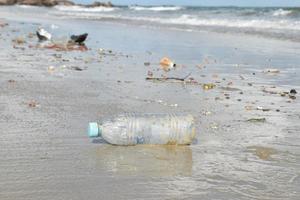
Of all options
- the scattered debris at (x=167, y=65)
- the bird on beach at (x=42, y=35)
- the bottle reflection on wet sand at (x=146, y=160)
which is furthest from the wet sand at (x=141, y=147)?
the bird on beach at (x=42, y=35)

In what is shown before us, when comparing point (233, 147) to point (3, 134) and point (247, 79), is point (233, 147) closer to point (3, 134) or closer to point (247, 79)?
point (3, 134)

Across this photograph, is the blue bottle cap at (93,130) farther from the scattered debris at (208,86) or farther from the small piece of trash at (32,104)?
the scattered debris at (208,86)

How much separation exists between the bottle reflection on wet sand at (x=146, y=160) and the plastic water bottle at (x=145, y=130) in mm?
59

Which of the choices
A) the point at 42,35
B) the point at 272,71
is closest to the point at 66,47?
the point at 42,35

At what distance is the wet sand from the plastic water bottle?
0.09 metres

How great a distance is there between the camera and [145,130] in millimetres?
4129

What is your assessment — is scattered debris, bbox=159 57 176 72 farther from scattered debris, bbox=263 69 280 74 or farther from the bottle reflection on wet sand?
the bottle reflection on wet sand

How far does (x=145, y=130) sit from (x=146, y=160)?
443 mm

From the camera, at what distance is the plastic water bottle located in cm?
406

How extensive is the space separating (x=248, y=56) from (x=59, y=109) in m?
6.47

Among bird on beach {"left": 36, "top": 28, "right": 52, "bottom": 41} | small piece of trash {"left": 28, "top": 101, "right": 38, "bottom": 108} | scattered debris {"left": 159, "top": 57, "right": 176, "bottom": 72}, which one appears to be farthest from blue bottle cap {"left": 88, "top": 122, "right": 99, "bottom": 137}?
bird on beach {"left": 36, "top": 28, "right": 52, "bottom": 41}

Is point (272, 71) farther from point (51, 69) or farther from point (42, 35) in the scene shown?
point (42, 35)

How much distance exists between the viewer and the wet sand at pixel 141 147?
3.22 m

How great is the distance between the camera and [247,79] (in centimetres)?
775
